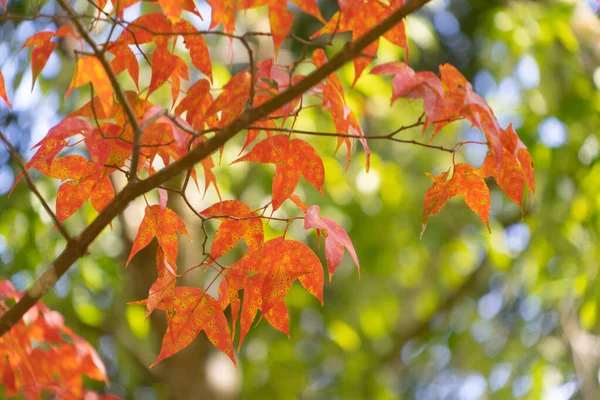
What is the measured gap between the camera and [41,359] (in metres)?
1.10

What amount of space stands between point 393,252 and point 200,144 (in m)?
1.80

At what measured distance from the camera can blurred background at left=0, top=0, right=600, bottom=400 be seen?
2.04 metres

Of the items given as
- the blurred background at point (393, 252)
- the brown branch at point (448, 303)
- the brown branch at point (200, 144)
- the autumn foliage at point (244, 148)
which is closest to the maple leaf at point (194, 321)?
the autumn foliage at point (244, 148)

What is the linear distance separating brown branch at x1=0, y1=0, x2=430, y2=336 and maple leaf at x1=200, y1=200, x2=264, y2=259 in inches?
4.8

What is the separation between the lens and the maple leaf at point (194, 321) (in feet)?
2.46

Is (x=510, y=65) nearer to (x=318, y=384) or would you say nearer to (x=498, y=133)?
(x=318, y=384)

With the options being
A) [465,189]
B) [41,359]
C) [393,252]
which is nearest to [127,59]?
[465,189]

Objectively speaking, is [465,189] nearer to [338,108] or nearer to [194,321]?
[338,108]

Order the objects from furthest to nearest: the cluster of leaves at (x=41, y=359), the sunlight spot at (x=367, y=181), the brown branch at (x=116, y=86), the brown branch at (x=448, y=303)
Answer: the brown branch at (x=448, y=303) → the sunlight spot at (x=367, y=181) → the cluster of leaves at (x=41, y=359) → the brown branch at (x=116, y=86)

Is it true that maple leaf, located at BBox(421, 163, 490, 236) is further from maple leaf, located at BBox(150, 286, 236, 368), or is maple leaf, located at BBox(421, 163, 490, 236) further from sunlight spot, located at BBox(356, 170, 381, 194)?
sunlight spot, located at BBox(356, 170, 381, 194)

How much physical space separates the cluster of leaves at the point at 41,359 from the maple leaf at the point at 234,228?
0.36m

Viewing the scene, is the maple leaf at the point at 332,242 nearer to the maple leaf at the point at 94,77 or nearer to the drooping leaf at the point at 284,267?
the drooping leaf at the point at 284,267

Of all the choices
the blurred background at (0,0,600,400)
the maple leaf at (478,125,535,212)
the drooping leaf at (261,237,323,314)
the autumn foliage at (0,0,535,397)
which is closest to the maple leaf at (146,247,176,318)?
the autumn foliage at (0,0,535,397)

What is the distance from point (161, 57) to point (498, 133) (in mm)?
351
